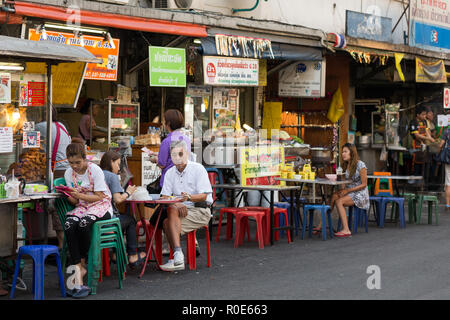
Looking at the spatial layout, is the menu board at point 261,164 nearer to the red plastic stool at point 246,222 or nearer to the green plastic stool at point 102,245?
the red plastic stool at point 246,222

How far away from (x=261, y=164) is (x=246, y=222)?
4.74ft

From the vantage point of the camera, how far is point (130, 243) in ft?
28.9

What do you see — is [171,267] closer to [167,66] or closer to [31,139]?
[31,139]

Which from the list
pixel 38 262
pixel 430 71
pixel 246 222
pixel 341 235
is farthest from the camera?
pixel 430 71

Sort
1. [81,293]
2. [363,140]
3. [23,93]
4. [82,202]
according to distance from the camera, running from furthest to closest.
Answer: [363,140] → [23,93] → [82,202] → [81,293]

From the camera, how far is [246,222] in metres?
11.2

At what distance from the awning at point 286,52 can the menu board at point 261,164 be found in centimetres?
178

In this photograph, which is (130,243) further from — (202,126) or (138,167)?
(202,126)

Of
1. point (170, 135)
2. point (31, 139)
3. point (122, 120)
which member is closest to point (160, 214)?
point (170, 135)

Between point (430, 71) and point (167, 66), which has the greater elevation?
point (430, 71)

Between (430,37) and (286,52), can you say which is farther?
(430,37)

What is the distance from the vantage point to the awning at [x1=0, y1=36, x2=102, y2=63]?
768 cm

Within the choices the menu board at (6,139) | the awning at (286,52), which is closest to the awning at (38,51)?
the menu board at (6,139)

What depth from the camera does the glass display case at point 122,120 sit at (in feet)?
41.1
